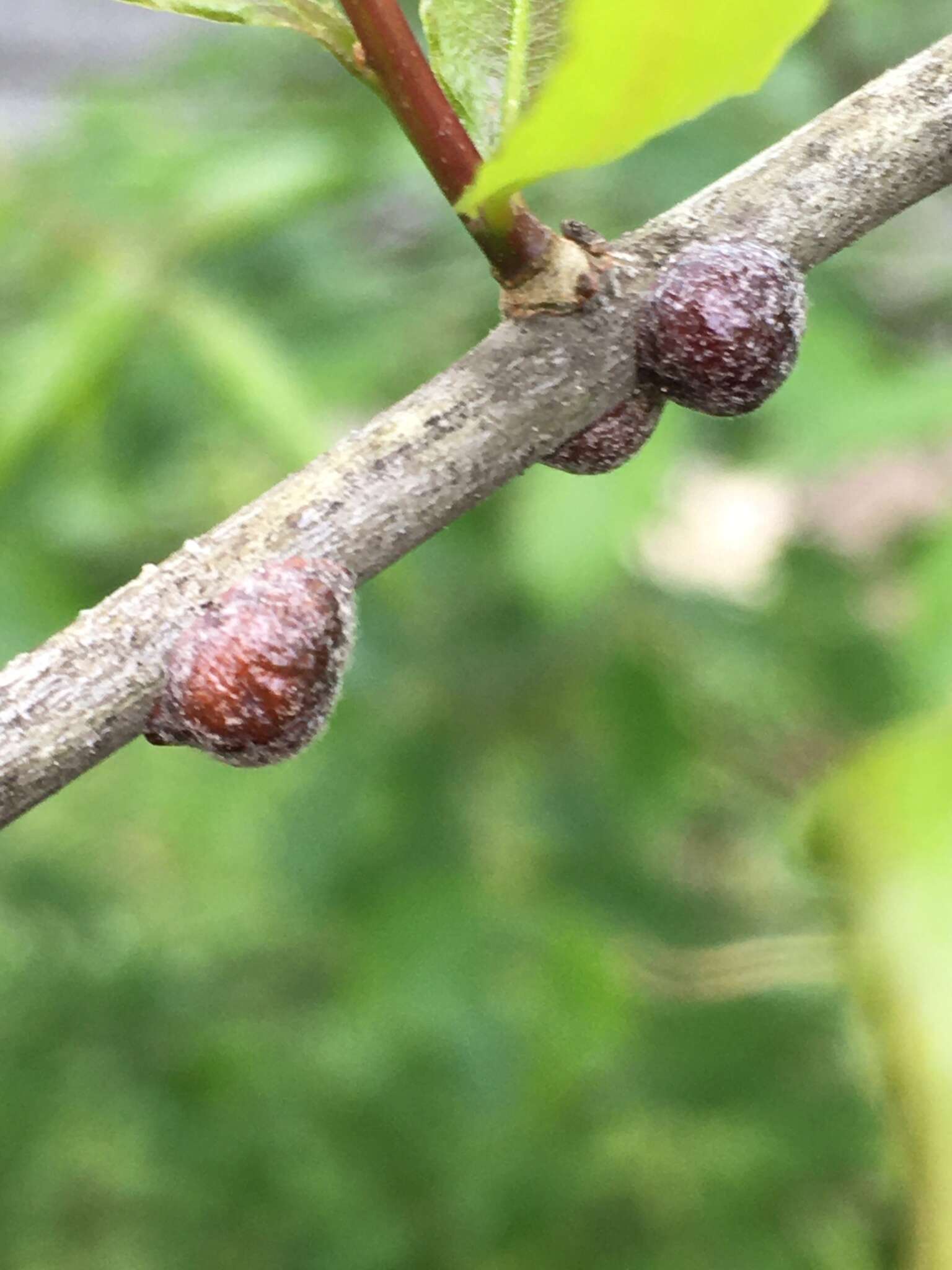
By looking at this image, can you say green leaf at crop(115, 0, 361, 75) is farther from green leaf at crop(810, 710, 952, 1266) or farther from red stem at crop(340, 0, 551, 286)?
green leaf at crop(810, 710, 952, 1266)

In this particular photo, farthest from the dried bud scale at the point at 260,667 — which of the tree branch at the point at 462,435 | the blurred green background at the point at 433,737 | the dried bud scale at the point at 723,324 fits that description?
the blurred green background at the point at 433,737

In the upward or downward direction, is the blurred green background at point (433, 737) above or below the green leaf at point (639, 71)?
Result: below

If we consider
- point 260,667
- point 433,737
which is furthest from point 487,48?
point 433,737

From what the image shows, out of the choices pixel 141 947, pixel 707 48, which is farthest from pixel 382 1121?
pixel 707 48

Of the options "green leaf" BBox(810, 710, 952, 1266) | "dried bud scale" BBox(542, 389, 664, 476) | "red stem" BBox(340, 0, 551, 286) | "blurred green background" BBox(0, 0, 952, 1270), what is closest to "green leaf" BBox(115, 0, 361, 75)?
"red stem" BBox(340, 0, 551, 286)

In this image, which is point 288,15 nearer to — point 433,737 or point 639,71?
point 639,71

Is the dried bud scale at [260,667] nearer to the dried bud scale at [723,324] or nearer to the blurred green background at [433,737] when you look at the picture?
the dried bud scale at [723,324]

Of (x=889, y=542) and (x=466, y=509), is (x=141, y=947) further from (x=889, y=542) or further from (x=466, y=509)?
(x=466, y=509)
